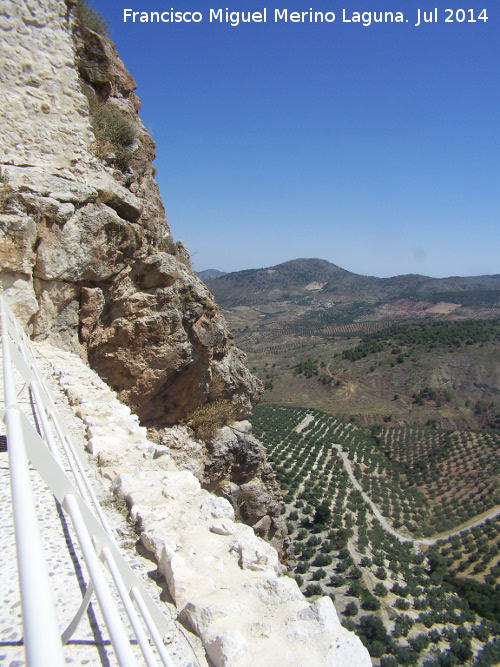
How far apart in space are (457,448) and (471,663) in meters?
28.9

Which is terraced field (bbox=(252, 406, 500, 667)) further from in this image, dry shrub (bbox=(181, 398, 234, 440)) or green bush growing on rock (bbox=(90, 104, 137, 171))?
green bush growing on rock (bbox=(90, 104, 137, 171))

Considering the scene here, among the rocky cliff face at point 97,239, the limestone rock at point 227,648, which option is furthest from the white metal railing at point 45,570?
the rocky cliff face at point 97,239

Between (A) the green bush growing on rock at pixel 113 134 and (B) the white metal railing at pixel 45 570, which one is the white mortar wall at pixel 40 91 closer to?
(A) the green bush growing on rock at pixel 113 134

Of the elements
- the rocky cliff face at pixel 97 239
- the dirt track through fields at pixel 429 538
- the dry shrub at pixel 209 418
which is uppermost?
the rocky cliff face at pixel 97 239

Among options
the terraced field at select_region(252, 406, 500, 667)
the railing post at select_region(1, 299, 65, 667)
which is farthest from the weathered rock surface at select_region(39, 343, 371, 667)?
the terraced field at select_region(252, 406, 500, 667)

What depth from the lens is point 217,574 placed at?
3.14 m

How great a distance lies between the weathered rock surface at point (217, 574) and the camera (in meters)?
2.42

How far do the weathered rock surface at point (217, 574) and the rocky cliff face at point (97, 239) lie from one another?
3.60m

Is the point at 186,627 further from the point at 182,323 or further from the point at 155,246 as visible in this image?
the point at 155,246

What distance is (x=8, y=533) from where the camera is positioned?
9.37ft

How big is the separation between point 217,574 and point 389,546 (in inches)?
904

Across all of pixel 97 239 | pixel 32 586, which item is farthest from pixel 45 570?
pixel 97 239

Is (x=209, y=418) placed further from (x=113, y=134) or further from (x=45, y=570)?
(x=45, y=570)

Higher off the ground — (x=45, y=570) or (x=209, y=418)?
(x=45, y=570)
